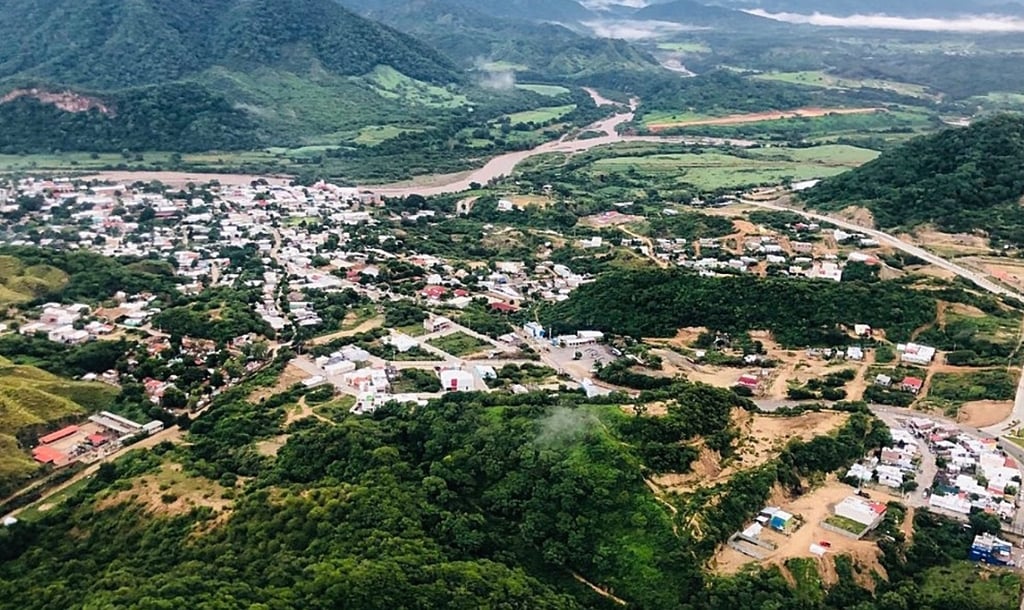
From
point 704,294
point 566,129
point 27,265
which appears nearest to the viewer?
point 704,294

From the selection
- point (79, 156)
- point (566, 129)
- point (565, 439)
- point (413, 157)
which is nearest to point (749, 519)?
point (565, 439)

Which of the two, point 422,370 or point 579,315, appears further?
point 579,315

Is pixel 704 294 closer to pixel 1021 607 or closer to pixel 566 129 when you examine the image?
pixel 1021 607

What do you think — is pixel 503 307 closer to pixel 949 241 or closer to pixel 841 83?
pixel 949 241

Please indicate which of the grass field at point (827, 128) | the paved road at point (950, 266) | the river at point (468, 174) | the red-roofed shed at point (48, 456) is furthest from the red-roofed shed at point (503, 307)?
the grass field at point (827, 128)

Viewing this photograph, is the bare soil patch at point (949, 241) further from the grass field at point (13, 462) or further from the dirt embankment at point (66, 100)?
the dirt embankment at point (66, 100)

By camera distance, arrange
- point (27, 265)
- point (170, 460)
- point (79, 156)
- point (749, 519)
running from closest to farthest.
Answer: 1. point (749, 519)
2. point (170, 460)
3. point (27, 265)
4. point (79, 156)

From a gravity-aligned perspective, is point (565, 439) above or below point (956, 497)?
above
